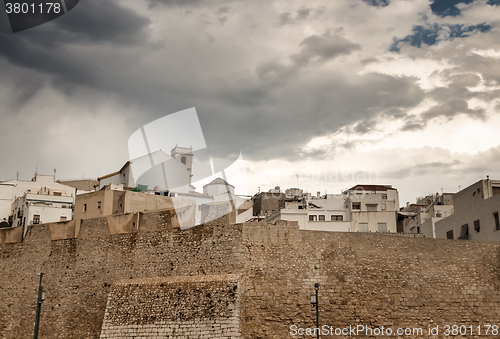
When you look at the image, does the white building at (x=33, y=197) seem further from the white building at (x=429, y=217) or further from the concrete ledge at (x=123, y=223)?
the white building at (x=429, y=217)

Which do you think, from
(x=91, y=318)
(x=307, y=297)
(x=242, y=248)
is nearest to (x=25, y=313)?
(x=91, y=318)

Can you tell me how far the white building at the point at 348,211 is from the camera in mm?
37656

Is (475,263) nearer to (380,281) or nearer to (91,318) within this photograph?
(380,281)

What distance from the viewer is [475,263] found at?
23719 millimetres

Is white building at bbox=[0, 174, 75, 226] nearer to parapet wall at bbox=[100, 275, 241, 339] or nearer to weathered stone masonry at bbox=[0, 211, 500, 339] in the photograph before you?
weathered stone masonry at bbox=[0, 211, 500, 339]

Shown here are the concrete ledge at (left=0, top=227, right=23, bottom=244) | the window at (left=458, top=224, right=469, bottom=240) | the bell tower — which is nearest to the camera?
the concrete ledge at (left=0, top=227, right=23, bottom=244)

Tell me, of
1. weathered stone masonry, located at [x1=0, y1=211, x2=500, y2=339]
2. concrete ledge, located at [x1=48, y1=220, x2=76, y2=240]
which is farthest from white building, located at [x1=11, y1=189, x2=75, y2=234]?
weathered stone masonry, located at [x1=0, y1=211, x2=500, y2=339]

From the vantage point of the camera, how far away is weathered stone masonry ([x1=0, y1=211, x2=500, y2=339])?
21688 mm

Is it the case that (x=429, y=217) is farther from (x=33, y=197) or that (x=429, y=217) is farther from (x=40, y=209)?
(x=33, y=197)

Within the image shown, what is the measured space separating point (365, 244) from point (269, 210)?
2134 cm

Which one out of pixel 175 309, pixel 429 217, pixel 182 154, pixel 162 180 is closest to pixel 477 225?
pixel 429 217

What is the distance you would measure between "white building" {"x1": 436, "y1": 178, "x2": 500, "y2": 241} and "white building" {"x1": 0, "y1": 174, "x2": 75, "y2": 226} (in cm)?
2503

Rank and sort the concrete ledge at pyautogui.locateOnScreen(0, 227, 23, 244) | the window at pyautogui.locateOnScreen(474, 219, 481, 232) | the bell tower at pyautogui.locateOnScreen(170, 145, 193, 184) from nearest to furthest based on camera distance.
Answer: the window at pyautogui.locateOnScreen(474, 219, 481, 232) → the concrete ledge at pyautogui.locateOnScreen(0, 227, 23, 244) → the bell tower at pyautogui.locateOnScreen(170, 145, 193, 184)

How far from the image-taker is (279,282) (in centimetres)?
2225
